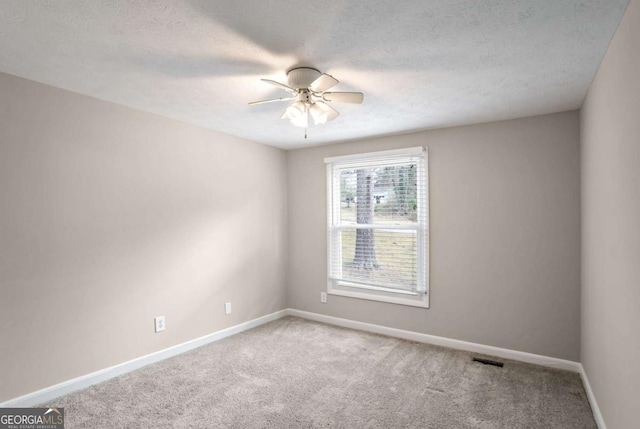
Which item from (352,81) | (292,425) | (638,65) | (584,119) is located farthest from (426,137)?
(292,425)

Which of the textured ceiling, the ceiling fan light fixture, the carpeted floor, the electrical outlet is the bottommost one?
the carpeted floor

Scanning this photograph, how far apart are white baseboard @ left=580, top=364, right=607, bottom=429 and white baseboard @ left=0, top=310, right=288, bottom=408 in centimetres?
324

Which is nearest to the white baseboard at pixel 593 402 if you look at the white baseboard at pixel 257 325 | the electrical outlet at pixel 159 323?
the white baseboard at pixel 257 325

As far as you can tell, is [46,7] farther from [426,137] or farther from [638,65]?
[426,137]

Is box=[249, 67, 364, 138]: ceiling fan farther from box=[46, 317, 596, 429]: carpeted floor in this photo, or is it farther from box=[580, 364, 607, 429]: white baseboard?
box=[580, 364, 607, 429]: white baseboard

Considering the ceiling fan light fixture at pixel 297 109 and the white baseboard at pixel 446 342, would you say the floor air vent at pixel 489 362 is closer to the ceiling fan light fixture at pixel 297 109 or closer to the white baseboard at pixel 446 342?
the white baseboard at pixel 446 342

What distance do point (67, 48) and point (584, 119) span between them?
3.64 m

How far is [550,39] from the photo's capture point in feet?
6.08

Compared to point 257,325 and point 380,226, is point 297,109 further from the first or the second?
point 257,325

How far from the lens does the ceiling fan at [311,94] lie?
2172 mm

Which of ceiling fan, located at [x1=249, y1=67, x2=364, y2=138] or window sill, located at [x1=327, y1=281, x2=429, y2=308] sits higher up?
ceiling fan, located at [x1=249, y1=67, x2=364, y2=138]

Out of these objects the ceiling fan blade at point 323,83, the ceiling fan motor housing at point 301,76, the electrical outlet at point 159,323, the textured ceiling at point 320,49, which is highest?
the textured ceiling at point 320,49

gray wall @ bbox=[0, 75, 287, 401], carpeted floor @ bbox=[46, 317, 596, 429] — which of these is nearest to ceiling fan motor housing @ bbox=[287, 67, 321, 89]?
gray wall @ bbox=[0, 75, 287, 401]

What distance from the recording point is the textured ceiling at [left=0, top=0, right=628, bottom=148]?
1601mm
